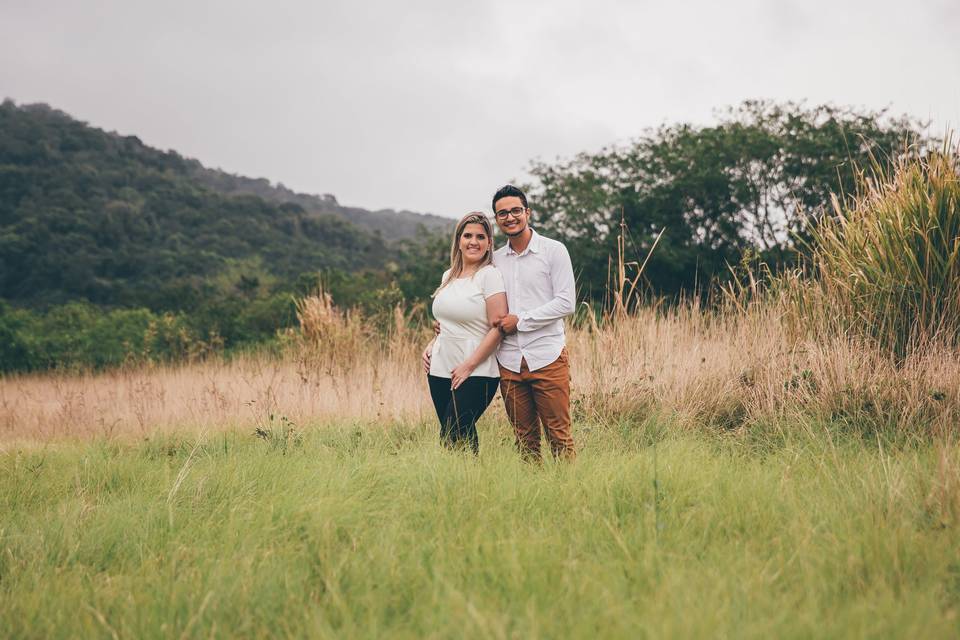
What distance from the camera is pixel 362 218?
213 ft

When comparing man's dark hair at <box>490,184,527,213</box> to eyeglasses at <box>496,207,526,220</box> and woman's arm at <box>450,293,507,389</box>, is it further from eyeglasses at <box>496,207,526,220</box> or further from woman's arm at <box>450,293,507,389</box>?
woman's arm at <box>450,293,507,389</box>

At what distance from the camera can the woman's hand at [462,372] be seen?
11.3ft

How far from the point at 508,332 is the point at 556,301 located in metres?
0.32

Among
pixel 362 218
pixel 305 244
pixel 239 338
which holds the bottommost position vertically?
pixel 239 338

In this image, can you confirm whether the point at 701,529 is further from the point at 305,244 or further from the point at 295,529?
the point at 305,244

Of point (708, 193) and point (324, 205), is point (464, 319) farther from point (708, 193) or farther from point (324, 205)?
point (324, 205)

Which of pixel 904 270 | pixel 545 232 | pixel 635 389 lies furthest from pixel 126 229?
pixel 904 270

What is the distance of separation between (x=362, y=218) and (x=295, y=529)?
64.4m

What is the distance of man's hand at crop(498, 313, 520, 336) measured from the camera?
11.1 ft

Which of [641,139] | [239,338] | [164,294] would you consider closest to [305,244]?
[164,294]

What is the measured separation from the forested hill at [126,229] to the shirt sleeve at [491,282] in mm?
19961

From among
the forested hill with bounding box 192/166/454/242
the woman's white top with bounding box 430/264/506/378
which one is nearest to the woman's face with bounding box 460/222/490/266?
the woman's white top with bounding box 430/264/506/378

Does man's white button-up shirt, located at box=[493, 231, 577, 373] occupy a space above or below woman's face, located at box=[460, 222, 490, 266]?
below

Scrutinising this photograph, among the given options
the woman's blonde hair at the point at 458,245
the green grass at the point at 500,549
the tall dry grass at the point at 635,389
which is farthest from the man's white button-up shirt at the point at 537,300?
the tall dry grass at the point at 635,389
